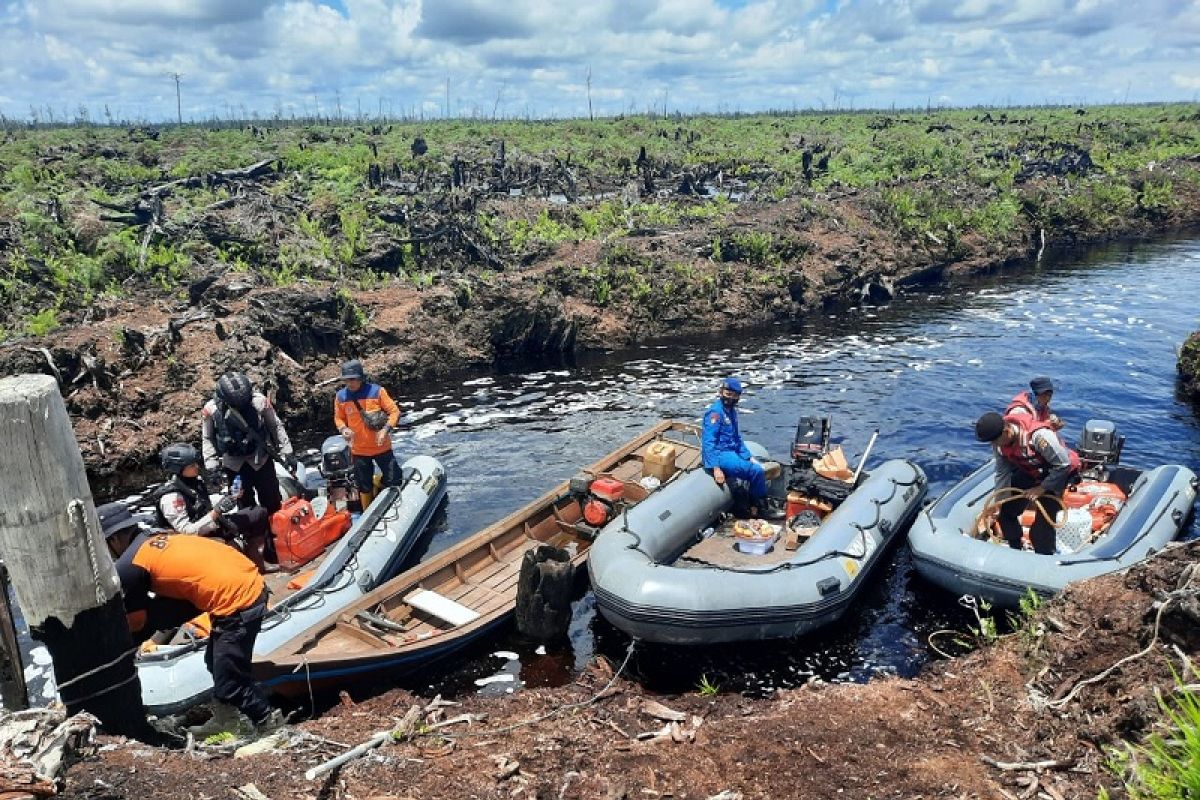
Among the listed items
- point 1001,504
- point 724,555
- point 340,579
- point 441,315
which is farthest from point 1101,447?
point 441,315

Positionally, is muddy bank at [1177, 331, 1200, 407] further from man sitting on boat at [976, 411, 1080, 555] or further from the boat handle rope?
man sitting on boat at [976, 411, 1080, 555]

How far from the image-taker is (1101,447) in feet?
38.3

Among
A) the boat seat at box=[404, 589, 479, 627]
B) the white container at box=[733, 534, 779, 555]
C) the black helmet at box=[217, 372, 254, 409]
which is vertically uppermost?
the black helmet at box=[217, 372, 254, 409]

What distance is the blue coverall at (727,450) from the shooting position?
10289mm

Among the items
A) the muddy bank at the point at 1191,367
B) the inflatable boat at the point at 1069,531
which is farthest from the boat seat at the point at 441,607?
the muddy bank at the point at 1191,367

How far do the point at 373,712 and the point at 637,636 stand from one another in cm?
265

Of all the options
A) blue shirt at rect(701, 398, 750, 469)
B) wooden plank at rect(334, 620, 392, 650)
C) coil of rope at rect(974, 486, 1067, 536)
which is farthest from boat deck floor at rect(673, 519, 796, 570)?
wooden plank at rect(334, 620, 392, 650)

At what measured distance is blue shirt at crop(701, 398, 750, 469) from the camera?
10.2 metres

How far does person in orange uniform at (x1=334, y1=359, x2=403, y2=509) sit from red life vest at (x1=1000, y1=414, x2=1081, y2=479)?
7107 millimetres

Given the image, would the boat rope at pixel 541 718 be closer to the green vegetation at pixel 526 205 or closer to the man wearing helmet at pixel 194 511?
the man wearing helmet at pixel 194 511

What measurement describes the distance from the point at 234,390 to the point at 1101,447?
459 inches

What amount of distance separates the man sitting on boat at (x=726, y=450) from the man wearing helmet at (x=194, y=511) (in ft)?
18.0

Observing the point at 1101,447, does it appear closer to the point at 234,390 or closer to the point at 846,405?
the point at 846,405

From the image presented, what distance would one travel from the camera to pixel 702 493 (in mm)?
10391
